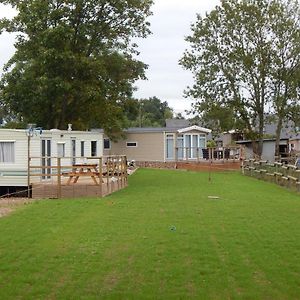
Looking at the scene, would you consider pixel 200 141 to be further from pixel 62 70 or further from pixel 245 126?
pixel 62 70

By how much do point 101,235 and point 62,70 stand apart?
60.3 feet

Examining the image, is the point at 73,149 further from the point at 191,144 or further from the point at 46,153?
the point at 191,144

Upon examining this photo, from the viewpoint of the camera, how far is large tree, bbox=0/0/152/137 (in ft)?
89.5

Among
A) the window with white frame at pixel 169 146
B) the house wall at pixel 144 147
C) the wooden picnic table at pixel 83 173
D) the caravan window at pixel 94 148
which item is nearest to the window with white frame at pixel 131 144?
the house wall at pixel 144 147

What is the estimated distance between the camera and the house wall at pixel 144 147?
4178 cm

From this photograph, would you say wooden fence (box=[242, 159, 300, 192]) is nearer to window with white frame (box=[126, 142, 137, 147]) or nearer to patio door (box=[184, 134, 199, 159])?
patio door (box=[184, 134, 199, 159])

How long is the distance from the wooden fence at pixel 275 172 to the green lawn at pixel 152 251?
5.57 metres

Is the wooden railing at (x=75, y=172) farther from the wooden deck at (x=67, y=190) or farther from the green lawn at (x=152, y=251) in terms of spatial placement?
the green lawn at (x=152, y=251)

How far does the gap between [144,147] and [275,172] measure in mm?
18648

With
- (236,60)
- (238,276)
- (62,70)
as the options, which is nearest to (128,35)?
(62,70)

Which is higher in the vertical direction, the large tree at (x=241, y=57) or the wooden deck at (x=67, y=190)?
the large tree at (x=241, y=57)

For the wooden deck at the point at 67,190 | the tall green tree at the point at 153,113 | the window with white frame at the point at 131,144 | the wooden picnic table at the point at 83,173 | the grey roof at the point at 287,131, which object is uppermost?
the tall green tree at the point at 153,113

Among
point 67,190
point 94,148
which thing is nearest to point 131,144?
point 94,148

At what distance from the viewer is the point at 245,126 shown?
3928 centimetres
